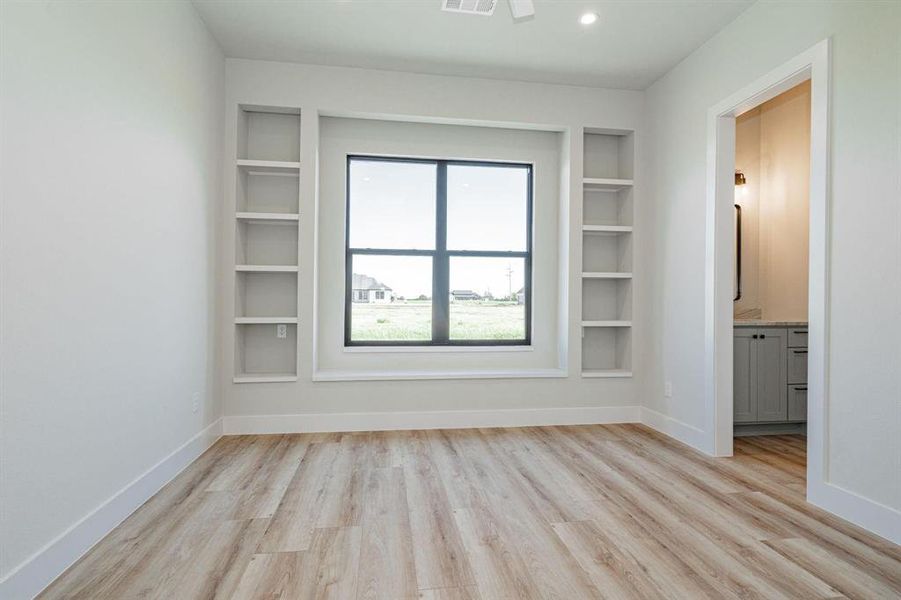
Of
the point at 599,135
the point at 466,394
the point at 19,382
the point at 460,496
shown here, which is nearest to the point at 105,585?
the point at 19,382

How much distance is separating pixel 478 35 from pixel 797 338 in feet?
11.3

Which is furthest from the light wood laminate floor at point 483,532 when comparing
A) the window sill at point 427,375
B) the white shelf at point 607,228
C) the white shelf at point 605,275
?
the white shelf at point 607,228

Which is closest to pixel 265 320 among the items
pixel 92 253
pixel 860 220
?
pixel 92 253

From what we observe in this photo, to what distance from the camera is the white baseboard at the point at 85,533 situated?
5.51ft

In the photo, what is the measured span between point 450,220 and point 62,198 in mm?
3131

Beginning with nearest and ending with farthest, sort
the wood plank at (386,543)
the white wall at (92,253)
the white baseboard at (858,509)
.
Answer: the white wall at (92,253), the wood plank at (386,543), the white baseboard at (858,509)

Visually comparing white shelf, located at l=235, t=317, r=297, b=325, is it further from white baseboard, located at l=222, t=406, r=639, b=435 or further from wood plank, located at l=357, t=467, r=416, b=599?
wood plank, located at l=357, t=467, r=416, b=599

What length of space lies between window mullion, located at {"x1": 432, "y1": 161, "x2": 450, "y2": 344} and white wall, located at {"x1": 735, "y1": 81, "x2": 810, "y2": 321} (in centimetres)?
274

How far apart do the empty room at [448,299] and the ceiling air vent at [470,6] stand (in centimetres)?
4

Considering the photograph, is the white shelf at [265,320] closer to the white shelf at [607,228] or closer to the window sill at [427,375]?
the window sill at [427,375]

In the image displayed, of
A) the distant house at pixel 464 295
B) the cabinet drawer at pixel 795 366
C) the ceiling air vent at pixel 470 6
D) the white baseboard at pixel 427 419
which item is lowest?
the white baseboard at pixel 427 419

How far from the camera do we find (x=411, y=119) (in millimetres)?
4152

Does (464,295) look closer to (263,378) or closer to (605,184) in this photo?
(605,184)

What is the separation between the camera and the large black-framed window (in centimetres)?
446
